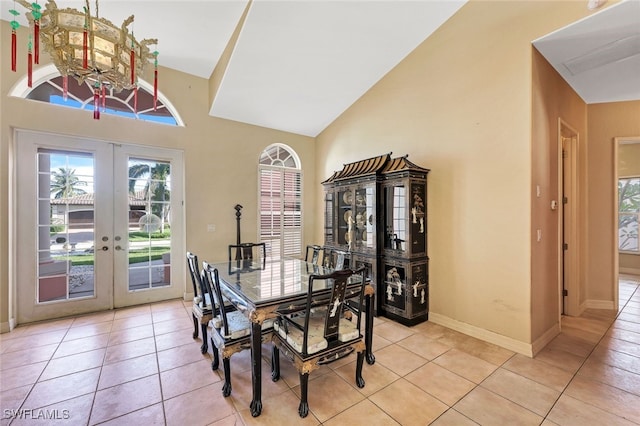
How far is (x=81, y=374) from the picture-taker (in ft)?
7.59

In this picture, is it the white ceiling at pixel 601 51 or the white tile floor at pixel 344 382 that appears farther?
the white ceiling at pixel 601 51

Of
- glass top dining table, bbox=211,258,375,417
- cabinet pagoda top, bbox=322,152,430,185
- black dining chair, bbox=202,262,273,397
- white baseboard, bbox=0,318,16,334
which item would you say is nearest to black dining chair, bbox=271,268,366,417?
glass top dining table, bbox=211,258,375,417

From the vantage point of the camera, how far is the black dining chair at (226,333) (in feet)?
6.73

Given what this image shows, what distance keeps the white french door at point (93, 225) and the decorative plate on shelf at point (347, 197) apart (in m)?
2.63

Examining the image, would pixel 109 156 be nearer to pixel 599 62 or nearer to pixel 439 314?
pixel 439 314

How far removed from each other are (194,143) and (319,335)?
3682 millimetres

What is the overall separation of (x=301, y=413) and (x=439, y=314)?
2.21 metres

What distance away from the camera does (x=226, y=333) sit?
2.09m

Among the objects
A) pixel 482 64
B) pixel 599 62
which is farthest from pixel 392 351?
A: pixel 599 62

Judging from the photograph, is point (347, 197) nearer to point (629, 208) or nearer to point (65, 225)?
point (65, 225)

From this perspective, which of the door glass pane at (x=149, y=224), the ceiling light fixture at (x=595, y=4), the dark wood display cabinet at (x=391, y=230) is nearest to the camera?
the ceiling light fixture at (x=595, y=4)

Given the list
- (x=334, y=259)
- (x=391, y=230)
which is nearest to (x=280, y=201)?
(x=334, y=259)

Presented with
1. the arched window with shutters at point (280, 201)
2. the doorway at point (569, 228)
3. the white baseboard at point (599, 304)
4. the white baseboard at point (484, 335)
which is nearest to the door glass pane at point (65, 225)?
the arched window with shutters at point (280, 201)

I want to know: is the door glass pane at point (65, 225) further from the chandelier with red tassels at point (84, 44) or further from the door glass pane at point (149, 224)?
the chandelier with red tassels at point (84, 44)
